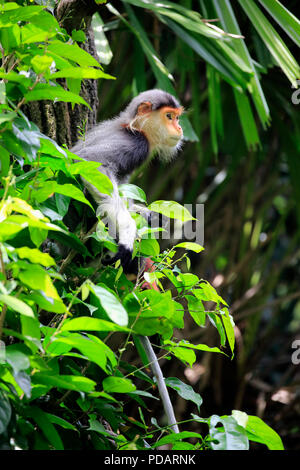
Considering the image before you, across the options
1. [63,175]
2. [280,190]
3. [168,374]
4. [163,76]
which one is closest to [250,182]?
[280,190]

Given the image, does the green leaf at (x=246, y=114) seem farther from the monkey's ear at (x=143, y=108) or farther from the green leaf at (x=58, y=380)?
the green leaf at (x=58, y=380)

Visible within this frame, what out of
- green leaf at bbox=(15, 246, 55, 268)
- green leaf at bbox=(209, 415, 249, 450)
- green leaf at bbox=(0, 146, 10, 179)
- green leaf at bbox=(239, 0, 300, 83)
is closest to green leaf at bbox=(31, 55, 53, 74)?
green leaf at bbox=(0, 146, 10, 179)

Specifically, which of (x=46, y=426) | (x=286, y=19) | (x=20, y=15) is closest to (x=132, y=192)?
(x=20, y=15)

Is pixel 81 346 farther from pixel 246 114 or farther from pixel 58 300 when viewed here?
pixel 246 114

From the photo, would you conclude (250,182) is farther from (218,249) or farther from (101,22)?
(101,22)

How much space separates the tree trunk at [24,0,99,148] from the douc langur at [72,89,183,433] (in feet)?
0.16

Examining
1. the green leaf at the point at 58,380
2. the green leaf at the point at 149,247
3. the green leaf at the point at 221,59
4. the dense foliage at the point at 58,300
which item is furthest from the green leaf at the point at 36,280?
the green leaf at the point at 221,59

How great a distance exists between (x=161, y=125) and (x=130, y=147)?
9.6 inches

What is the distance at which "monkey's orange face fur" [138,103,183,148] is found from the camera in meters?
1.89

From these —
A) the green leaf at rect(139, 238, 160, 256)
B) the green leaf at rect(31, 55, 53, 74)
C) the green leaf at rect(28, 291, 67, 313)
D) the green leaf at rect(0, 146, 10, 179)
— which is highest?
the green leaf at rect(31, 55, 53, 74)

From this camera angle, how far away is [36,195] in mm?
920

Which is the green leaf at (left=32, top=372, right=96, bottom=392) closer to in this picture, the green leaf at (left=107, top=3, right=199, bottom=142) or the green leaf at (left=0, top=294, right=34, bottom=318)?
the green leaf at (left=0, top=294, right=34, bottom=318)

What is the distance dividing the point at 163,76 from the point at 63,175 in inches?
35.6

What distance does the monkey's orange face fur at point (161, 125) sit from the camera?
1886mm
